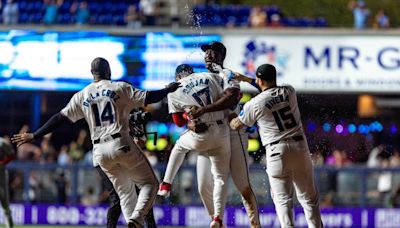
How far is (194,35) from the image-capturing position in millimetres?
26828

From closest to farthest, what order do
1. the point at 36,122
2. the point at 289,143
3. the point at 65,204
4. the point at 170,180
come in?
the point at 289,143
the point at 170,180
the point at 65,204
the point at 36,122

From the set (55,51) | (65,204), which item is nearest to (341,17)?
(55,51)

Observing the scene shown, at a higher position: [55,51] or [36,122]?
[55,51]

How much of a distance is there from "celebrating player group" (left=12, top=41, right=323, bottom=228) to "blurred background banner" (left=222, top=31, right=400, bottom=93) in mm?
13098

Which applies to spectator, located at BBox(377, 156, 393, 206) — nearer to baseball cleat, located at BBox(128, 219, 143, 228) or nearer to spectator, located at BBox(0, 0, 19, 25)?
spectator, located at BBox(0, 0, 19, 25)

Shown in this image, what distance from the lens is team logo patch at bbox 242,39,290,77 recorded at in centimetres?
2620

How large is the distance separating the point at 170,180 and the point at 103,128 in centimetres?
144

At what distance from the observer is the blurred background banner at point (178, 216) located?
2231 centimetres

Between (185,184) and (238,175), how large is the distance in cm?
932

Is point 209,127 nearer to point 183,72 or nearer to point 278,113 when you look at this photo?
point 183,72

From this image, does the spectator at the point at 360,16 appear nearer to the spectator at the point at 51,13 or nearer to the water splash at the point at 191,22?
the water splash at the point at 191,22

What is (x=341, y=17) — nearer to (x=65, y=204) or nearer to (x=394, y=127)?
(x=394, y=127)

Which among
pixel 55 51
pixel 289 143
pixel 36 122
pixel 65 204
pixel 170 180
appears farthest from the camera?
pixel 36 122

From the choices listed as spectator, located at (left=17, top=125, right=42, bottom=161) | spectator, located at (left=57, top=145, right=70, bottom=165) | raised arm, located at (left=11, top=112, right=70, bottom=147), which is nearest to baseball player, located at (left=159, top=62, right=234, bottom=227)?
raised arm, located at (left=11, top=112, right=70, bottom=147)
